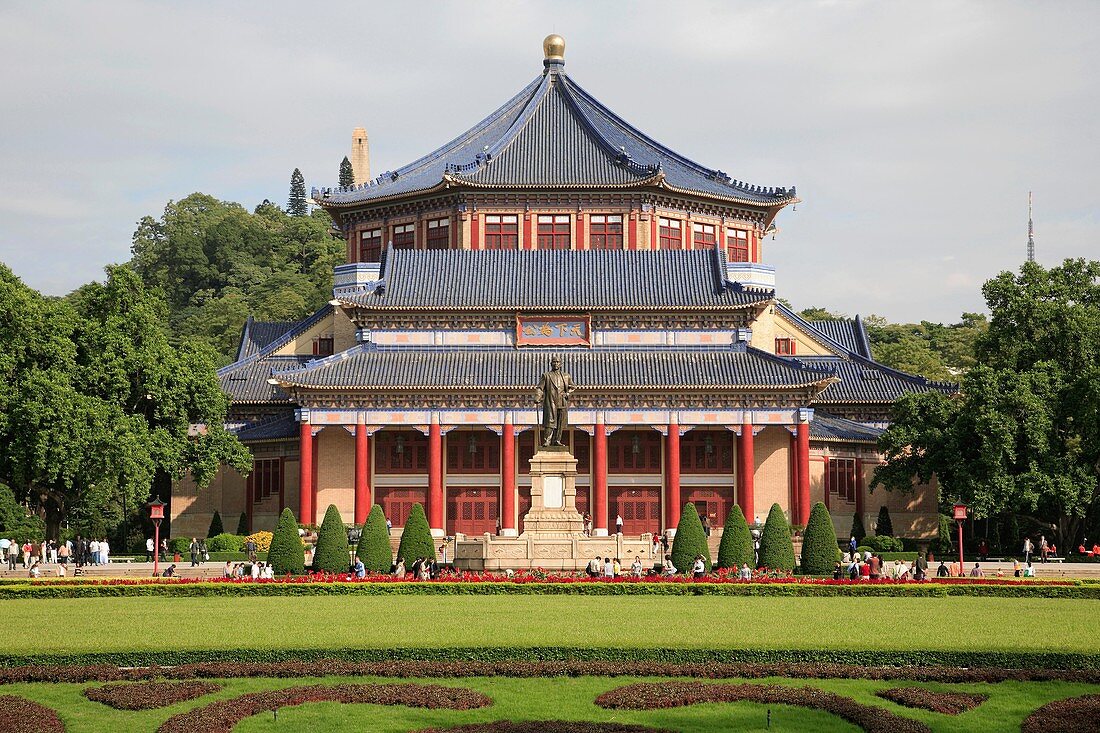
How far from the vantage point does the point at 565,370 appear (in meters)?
61.8

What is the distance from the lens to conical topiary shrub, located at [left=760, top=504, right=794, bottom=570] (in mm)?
43812

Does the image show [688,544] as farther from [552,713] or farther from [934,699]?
[552,713]

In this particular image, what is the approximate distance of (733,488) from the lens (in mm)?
62312

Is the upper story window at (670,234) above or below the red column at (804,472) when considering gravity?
above

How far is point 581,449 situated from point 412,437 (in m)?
7.55

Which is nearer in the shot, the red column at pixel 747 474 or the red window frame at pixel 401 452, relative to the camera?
the red column at pixel 747 474

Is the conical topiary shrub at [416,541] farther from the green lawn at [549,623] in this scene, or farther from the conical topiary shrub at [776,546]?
the conical topiary shrub at [776,546]

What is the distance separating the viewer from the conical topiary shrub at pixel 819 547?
44.4m

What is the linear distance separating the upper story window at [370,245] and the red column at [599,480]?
66.1 feet

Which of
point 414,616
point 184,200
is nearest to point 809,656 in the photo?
point 414,616

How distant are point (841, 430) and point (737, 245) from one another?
1557 centimetres

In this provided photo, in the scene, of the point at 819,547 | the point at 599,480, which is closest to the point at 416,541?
the point at 819,547

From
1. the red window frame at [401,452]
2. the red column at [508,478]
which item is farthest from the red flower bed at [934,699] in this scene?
the red window frame at [401,452]

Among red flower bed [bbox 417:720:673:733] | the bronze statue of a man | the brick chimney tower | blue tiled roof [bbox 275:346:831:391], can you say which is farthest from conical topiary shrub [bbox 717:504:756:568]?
the brick chimney tower
